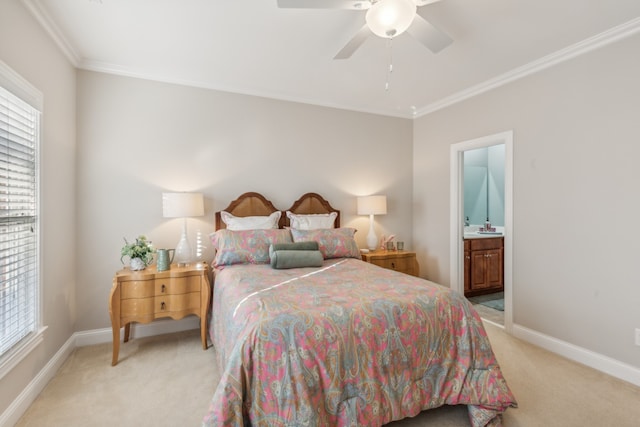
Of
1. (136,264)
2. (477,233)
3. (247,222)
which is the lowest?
(136,264)

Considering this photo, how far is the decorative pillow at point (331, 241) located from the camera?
321 cm

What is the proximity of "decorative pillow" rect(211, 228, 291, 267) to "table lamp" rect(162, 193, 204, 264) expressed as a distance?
0.28m

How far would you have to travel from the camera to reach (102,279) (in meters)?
2.98

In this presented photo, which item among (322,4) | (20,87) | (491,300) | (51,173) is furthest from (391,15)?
(491,300)

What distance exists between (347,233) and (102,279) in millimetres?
2485

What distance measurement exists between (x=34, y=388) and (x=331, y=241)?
2528 mm

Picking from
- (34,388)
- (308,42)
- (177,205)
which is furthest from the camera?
(177,205)

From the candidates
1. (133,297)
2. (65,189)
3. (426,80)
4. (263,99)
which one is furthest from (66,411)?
(426,80)

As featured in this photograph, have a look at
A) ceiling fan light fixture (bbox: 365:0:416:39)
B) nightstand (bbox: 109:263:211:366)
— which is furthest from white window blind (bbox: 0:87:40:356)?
ceiling fan light fixture (bbox: 365:0:416:39)

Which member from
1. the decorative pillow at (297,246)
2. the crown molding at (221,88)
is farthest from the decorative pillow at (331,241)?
the crown molding at (221,88)

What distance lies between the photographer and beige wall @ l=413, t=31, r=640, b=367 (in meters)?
2.38

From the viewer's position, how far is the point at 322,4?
1.75 m

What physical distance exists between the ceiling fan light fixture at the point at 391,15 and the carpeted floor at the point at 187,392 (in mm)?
2340

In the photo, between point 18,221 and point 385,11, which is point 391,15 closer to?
point 385,11
